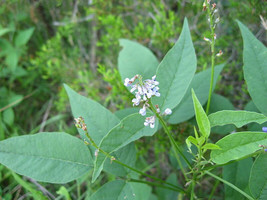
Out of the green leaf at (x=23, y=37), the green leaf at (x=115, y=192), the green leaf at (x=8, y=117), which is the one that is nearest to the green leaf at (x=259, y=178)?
the green leaf at (x=115, y=192)

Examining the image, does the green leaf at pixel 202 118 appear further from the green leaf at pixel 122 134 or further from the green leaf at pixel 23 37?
the green leaf at pixel 23 37

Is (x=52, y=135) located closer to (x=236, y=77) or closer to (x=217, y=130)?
(x=217, y=130)

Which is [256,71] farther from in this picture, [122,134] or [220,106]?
[122,134]

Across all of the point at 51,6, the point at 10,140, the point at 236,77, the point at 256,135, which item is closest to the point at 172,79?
the point at 256,135

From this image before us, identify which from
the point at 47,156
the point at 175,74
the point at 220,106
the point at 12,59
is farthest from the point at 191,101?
the point at 12,59

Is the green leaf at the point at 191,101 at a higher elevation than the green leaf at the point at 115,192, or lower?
higher

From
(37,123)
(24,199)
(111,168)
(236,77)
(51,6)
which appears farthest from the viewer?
(51,6)

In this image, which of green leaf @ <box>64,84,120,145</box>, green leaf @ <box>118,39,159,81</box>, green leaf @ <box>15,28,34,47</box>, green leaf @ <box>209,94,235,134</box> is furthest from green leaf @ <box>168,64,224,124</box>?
green leaf @ <box>15,28,34,47</box>

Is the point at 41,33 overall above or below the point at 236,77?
above
